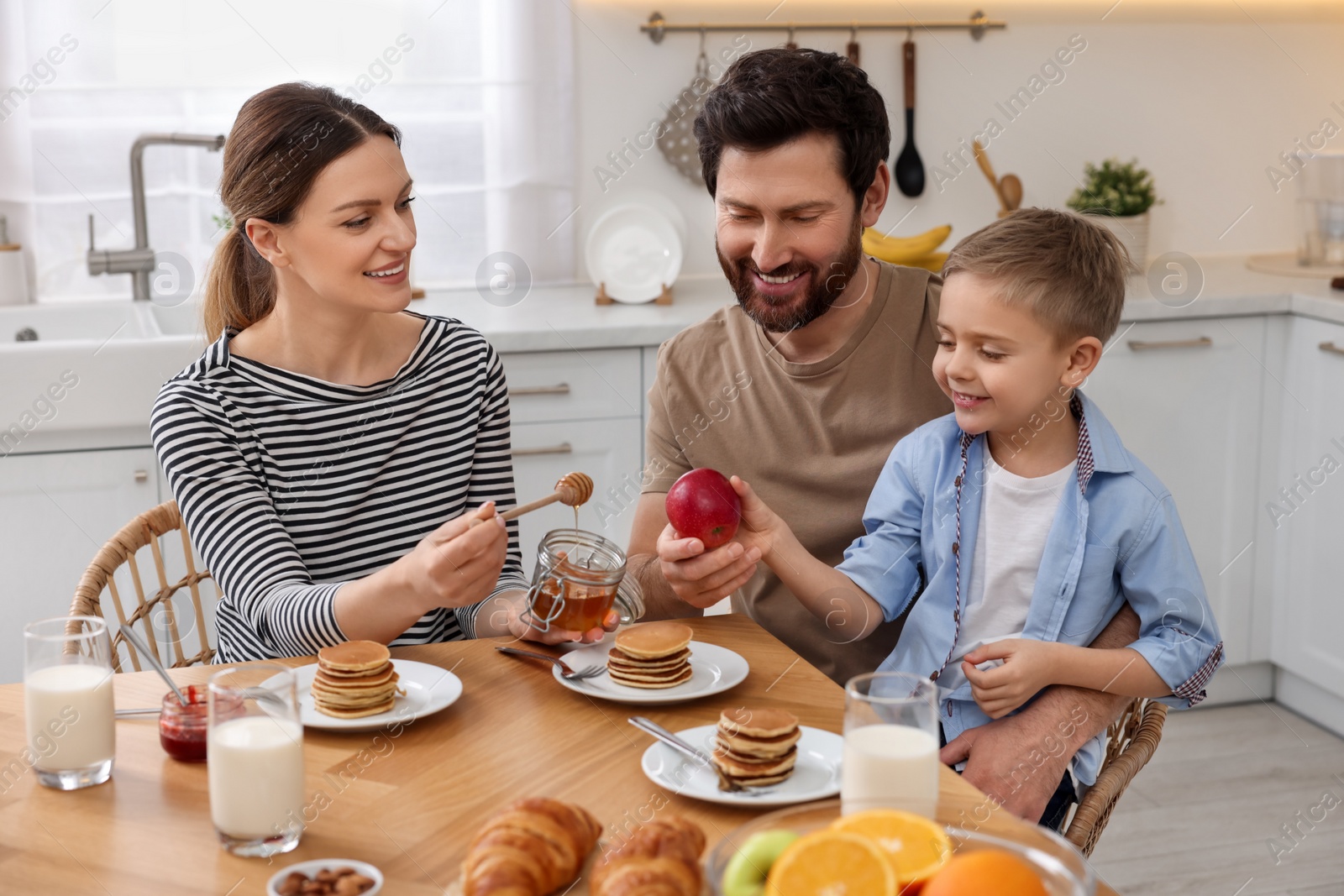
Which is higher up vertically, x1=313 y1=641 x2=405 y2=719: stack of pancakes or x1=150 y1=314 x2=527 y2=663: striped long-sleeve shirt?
x1=150 y1=314 x2=527 y2=663: striped long-sleeve shirt

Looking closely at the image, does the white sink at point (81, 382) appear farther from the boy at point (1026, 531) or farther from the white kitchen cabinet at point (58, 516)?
the boy at point (1026, 531)

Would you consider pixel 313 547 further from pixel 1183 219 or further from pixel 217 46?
pixel 1183 219

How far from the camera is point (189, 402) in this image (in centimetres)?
148

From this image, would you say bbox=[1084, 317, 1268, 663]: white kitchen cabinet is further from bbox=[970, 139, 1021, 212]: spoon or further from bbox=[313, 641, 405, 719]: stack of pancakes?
bbox=[313, 641, 405, 719]: stack of pancakes

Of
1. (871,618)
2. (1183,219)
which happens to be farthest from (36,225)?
(1183,219)

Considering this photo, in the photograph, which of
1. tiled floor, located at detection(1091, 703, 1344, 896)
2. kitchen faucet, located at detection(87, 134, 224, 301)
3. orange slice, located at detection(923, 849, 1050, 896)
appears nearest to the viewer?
orange slice, located at detection(923, 849, 1050, 896)

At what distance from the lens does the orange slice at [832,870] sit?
662 millimetres

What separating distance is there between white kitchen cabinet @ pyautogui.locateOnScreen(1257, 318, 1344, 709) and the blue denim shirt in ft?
5.10

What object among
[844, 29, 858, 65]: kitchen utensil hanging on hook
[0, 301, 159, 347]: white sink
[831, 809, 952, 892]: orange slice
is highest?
[844, 29, 858, 65]: kitchen utensil hanging on hook

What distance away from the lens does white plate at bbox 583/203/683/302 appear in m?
2.91

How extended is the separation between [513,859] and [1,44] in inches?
101

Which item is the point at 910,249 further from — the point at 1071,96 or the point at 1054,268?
the point at 1054,268

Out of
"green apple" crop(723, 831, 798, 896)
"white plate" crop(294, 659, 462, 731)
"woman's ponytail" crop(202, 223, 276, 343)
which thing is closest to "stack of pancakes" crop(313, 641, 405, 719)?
"white plate" crop(294, 659, 462, 731)

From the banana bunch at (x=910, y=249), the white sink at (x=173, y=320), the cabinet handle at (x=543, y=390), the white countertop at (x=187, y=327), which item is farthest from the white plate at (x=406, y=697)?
the banana bunch at (x=910, y=249)
